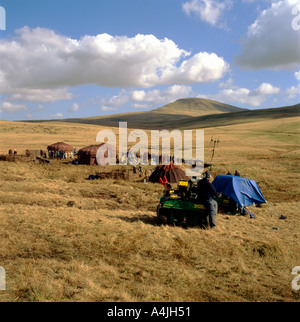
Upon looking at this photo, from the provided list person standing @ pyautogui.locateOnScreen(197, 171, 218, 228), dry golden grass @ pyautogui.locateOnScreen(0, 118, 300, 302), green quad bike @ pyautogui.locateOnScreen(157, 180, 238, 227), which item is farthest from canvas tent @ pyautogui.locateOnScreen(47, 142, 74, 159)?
person standing @ pyautogui.locateOnScreen(197, 171, 218, 228)

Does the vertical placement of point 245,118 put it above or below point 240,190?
above

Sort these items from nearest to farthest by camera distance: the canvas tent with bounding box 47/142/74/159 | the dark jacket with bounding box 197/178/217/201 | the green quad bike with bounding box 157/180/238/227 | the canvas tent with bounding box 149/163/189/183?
the dark jacket with bounding box 197/178/217/201 → the green quad bike with bounding box 157/180/238/227 → the canvas tent with bounding box 149/163/189/183 → the canvas tent with bounding box 47/142/74/159

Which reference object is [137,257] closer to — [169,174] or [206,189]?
[206,189]

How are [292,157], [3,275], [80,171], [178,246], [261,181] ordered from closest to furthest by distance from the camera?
Result: [3,275], [178,246], [261,181], [80,171], [292,157]

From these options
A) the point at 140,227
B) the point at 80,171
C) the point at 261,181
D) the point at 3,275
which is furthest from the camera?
the point at 80,171

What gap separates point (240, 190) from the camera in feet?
48.0

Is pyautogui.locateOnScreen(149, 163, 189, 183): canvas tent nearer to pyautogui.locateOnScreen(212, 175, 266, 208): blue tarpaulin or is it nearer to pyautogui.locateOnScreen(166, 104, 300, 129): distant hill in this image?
pyautogui.locateOnScreen(212, 175, 266, 208): blue tarpaulin

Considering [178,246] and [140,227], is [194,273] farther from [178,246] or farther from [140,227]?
[140,227]

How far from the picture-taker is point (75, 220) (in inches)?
417

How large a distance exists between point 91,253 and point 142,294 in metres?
2.55

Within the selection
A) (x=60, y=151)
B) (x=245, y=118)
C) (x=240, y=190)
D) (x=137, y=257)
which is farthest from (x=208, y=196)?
(x=245, y=118)

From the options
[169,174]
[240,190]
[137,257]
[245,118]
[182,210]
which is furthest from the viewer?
[245,118]

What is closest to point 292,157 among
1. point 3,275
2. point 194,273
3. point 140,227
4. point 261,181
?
point 261,181

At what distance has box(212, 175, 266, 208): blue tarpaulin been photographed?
1446 centimetres
